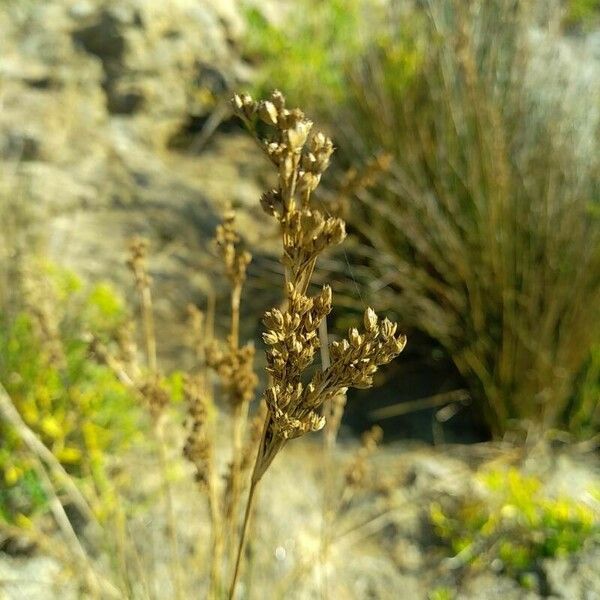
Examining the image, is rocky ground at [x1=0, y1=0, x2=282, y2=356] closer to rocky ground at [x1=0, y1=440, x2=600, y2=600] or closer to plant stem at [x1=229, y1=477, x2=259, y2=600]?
rocky ground at [x1=0, y1=440, x2=600, y2=600]

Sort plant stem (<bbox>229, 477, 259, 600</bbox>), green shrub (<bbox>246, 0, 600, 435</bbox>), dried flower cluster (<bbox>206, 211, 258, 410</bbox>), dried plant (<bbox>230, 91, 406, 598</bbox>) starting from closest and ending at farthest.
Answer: dried plant (<bbox>230, 91, 406, 598</bbox>), plant stem (<bbox>229, 477, 259, 600</bbox>), dried flower cluster (<bbox>206, 211, 258, 410</bbox>), green shrub (<bbox>246, 0, 600, 435</bbox>)

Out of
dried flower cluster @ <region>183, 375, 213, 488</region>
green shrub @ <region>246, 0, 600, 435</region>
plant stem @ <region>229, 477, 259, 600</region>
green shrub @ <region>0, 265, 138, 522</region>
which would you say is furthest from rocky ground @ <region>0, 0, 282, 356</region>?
plant stem @ <region>229, 477, 259, 600</region>

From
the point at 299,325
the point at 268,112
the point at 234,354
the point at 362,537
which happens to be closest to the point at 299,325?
the point at 299,325

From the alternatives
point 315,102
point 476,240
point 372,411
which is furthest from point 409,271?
point 315,102

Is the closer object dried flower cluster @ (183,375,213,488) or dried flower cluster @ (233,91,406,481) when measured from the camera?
dried flower cluster @ (233,91,406,481)

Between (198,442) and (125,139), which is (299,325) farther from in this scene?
(125,139)

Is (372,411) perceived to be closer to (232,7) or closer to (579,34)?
(579,34)

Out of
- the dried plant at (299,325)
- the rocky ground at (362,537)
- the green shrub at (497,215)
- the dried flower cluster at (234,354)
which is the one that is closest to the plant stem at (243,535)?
the dried plant at (299,325)
